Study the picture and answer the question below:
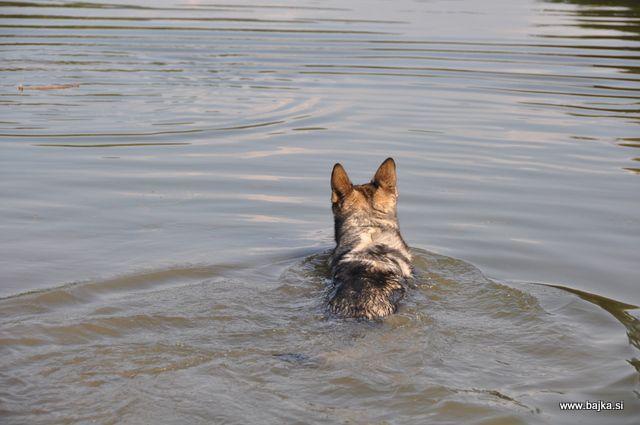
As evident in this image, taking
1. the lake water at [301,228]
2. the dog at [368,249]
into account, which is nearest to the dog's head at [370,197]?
the dog at [368,249]

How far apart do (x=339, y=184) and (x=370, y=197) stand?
38 cm

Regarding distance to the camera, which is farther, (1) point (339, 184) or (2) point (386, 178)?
(2) point (386, 178)

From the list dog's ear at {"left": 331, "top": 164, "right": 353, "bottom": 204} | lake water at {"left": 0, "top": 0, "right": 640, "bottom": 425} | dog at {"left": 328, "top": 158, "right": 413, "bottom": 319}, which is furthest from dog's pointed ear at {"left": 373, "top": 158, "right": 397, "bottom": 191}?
lake water at {"left": 0, "top": 0, "right": 640, "bottom": 425}

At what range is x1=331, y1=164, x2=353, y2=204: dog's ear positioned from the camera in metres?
8.70

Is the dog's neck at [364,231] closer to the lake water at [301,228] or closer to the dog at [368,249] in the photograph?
the dog at [368,249]

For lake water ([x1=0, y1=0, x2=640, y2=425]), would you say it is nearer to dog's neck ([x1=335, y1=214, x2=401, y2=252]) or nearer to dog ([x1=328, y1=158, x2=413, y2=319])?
dog ([x1=328, y1=158, x2=413, y2=319])

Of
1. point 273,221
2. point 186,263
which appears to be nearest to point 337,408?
point 186,263

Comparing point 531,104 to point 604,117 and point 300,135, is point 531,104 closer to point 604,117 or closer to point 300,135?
point 604,117

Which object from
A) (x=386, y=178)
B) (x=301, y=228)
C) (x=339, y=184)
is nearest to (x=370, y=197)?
(x=386, y=178)

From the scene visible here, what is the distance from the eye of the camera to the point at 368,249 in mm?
8625

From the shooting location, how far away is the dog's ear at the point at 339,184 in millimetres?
8703

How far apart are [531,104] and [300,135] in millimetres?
4681

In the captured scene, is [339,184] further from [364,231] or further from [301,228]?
[301,228]

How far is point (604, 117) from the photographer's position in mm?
15328
